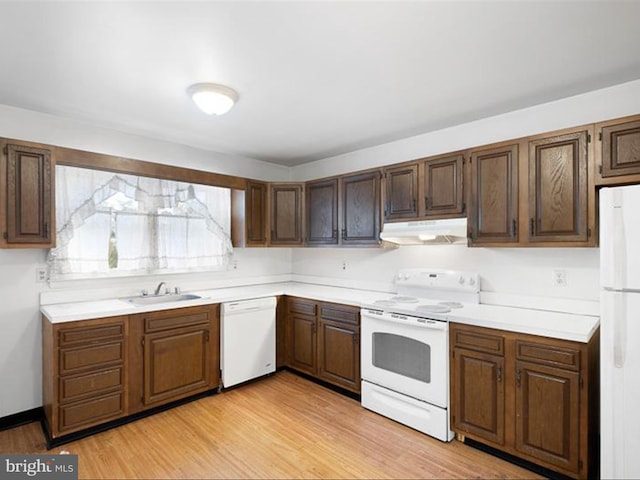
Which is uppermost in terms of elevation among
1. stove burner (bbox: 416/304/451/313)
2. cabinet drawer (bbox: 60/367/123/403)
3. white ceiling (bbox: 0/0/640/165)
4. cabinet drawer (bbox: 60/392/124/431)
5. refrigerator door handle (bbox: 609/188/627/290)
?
white ceiling (bbox: 0/0/640/165)

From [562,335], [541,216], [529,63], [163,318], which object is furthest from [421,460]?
[529,63]

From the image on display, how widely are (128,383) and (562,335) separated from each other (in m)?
3.07

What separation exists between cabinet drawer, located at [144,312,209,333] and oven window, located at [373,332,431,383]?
1.57 metres

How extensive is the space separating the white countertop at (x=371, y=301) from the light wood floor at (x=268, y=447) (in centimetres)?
89

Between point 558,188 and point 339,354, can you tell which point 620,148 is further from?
point 339,354

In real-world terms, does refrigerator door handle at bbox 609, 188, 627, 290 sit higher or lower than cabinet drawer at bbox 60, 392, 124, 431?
higher

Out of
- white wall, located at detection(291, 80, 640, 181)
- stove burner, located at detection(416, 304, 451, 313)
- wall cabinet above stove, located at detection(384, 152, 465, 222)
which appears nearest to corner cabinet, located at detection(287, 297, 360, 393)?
stove burner, located at detection(416, 304, 451, 313)

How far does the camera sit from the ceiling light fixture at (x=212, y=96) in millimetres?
2361

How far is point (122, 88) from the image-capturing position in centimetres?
241

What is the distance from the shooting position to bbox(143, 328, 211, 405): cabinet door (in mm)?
2926

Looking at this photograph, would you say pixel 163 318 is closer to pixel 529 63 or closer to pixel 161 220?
pixel 161 220

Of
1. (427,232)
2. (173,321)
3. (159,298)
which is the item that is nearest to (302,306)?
(173,321)

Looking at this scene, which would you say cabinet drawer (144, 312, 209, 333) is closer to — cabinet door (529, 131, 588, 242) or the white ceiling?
the white ceiling

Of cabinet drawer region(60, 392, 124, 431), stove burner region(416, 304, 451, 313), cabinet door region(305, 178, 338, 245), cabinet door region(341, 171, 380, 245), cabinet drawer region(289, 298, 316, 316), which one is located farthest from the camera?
cabinet door region(305, 178, 338, 245)
